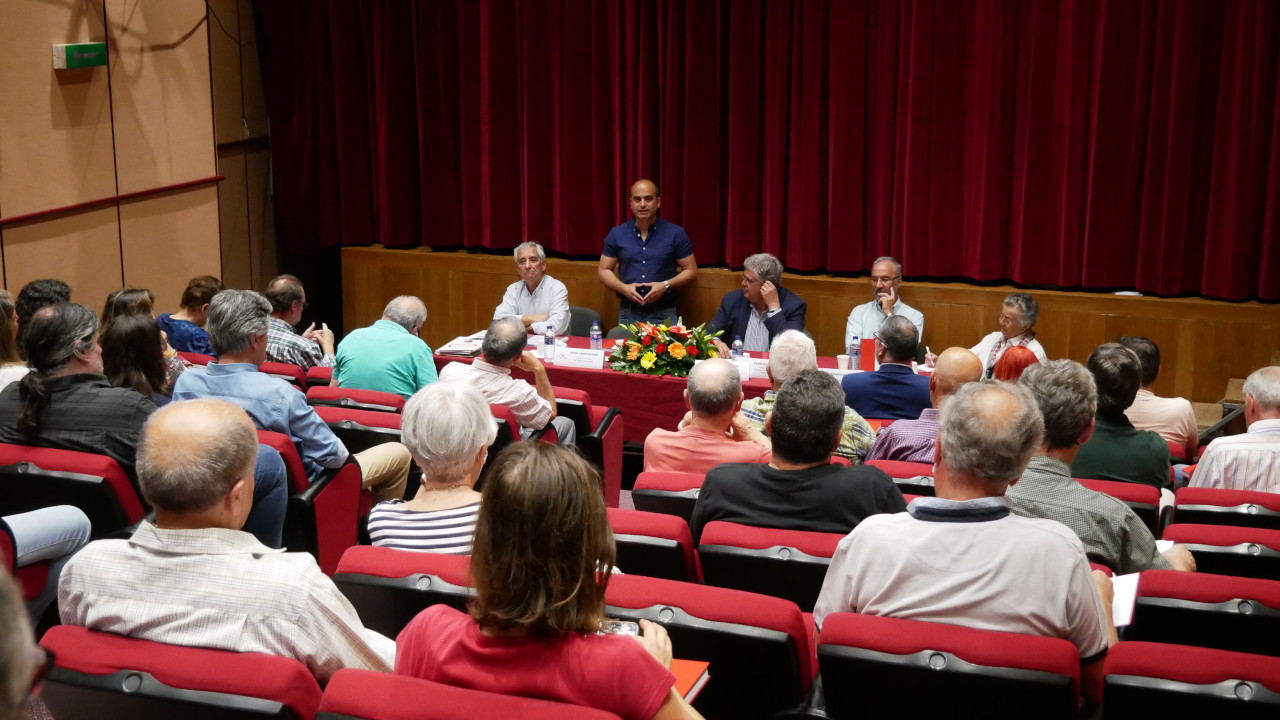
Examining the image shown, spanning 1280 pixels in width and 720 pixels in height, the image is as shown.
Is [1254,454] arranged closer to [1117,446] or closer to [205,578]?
[1117,446]

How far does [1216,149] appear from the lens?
21.4 feet

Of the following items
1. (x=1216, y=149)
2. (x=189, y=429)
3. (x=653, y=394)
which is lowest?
(x=653, y=394)

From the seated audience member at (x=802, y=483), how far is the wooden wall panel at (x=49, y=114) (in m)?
4.41

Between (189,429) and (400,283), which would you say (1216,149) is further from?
(189,429)

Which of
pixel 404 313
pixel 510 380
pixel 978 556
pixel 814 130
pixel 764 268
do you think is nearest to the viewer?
pixel 978 556

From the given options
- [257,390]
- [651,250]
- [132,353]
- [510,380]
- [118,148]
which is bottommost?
[510,380]

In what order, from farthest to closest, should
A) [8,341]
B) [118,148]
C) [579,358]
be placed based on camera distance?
1. [118,148]
2. [579,358]
3. [8,341]

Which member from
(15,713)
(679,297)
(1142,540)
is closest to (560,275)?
(679,297)

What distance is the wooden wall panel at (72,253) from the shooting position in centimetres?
571

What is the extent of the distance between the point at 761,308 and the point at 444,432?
4.14 metres

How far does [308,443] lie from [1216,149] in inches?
213

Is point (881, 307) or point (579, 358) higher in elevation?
point (881, 307)

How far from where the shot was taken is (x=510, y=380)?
178 inches

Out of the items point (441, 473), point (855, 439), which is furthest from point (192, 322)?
point (855, 439)
